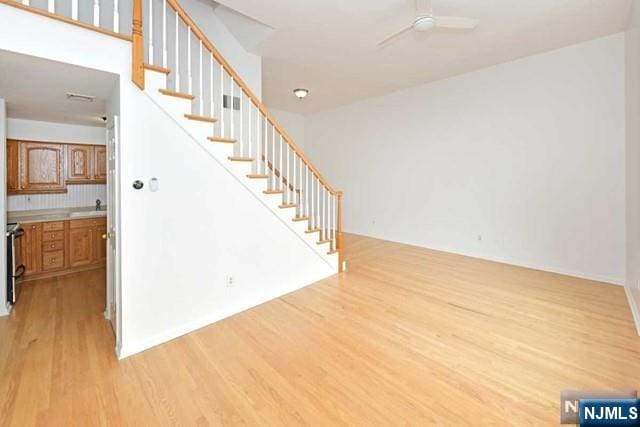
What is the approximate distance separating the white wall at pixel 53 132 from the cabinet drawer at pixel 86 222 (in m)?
1.33

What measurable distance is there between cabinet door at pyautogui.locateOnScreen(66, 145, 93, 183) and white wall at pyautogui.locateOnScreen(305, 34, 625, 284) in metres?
5.52

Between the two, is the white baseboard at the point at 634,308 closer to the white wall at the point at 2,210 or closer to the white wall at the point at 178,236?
the white wall at the point at 178,236

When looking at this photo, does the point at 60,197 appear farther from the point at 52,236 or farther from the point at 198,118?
the point at 198,118

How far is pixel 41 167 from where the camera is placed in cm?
457

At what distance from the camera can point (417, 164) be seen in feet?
20.4

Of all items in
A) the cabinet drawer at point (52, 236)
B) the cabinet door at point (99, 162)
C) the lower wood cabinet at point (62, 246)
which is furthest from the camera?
the cabinet door at point (99, 162)

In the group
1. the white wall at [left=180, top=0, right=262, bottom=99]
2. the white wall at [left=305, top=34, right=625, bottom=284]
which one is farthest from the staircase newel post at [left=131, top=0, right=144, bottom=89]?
the white wall at [left=305, top=34, right=625, bottom=284]

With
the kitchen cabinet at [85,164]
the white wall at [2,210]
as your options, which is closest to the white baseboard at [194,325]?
the white wall at [2,210]

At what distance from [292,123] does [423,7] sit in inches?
231

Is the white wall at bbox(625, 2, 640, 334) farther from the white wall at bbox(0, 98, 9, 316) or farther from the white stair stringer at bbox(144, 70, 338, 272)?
the white wall at bbox(0, 98, 9, 316)

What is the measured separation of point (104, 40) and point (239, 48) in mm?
2510

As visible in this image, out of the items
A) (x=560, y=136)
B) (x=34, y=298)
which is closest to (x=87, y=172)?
(x=34, y=298)

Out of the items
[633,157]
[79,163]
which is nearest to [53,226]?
[79,163]

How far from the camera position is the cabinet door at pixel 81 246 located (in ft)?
14.9
